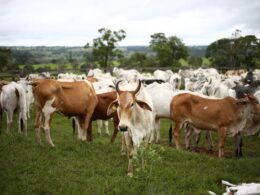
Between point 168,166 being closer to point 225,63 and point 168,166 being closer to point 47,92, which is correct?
point 47,92

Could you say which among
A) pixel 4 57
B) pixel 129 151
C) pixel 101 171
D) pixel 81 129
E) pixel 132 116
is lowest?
pixel 101 171

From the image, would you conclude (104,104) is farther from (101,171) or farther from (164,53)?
(164,53)

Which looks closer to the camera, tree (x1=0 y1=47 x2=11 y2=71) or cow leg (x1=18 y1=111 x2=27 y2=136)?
cow leg (x1=18 y1=111 x2=27 y2=136)

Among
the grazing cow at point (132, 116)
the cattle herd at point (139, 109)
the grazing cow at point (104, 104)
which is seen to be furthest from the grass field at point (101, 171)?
the grazing cow at point (104, 104)

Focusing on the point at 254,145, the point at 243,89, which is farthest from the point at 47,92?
the point at 243,89

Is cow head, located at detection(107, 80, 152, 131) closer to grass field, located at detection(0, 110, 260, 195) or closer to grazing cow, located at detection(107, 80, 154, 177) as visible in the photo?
grazing cow, located at detection(107, 80, 154, 177)

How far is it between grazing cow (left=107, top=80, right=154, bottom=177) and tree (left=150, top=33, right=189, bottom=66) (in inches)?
1753

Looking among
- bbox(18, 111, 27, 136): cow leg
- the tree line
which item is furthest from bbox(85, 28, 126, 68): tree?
bbox(18, 111, 27, 136): cow leg

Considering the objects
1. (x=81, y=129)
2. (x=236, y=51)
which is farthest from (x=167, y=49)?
(x=81, y=129)

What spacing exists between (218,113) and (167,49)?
4210 centimetres

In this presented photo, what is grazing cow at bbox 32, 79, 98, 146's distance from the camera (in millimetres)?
A: 9891

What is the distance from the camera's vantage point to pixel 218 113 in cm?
1083

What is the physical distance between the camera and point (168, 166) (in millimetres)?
8609

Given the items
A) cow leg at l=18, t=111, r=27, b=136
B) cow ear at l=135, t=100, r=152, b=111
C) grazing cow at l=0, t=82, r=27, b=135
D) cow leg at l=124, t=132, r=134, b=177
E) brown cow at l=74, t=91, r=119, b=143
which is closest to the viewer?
cow leg at l=124, t=132, r=134, b=177
